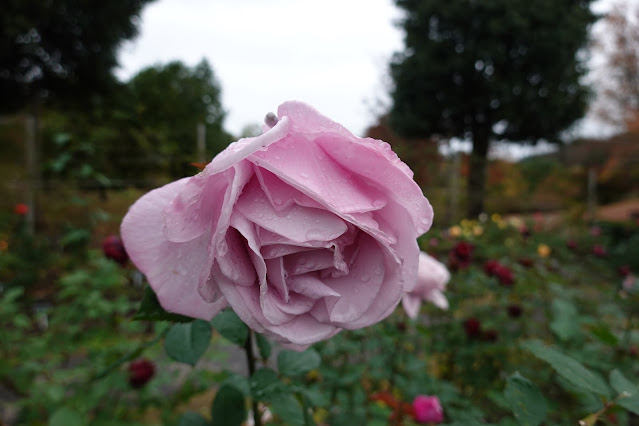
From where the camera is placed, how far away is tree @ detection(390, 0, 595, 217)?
8.16m

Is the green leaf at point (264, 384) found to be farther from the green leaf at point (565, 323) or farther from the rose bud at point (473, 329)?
the rose bud at point (473, 329)

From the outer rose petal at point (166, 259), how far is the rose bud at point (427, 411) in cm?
69

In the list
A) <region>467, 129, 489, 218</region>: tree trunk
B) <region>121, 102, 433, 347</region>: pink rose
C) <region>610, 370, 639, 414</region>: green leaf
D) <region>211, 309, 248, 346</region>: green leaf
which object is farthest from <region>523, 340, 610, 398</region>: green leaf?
<region>467, 129, 489, 218</region>: tree trunk

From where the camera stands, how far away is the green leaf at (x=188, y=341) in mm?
435

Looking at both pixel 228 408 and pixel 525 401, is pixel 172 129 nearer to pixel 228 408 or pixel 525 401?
pixel 228 408

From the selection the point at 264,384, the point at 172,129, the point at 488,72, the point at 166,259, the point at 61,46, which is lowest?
the point at 264,384

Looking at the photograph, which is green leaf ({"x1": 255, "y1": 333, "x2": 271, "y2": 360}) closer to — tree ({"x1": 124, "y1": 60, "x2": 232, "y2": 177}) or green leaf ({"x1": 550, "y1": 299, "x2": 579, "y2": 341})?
tree ({"x1": 124, "y1": 60, "x2": 232, "y2": 177})

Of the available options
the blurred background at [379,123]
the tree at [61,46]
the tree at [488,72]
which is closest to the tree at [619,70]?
the blurred background at [379,123]

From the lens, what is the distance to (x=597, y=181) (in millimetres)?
11281

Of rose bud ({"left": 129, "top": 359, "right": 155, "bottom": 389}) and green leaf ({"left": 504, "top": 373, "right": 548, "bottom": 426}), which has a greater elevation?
green leaf ({"left": 504, "top": 373, "right": 548, "bottom": 426})

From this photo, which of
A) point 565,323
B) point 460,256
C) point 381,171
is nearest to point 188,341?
point 381,171

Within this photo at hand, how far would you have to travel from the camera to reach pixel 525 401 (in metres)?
0.42

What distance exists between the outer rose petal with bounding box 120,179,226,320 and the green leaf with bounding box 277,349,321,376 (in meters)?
0.22

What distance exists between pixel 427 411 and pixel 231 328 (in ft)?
2.02
